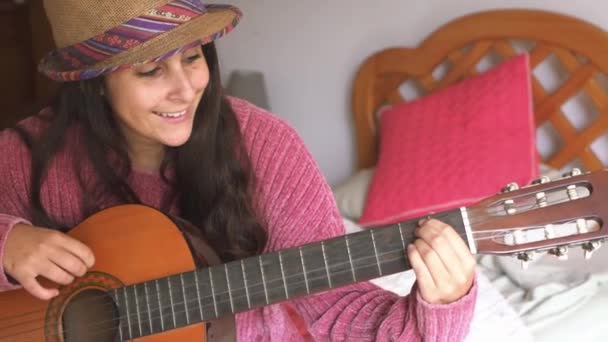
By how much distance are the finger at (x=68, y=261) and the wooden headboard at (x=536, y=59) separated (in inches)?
45.8

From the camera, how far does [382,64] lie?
2.06 metres

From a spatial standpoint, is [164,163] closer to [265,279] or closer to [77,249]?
[77,249]

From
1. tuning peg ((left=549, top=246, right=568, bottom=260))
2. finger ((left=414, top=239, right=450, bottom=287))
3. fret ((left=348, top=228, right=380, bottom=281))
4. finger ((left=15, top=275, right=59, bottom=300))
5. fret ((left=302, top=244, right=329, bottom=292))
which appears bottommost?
finger ((left=15, top=275, right=59, bottom=300))

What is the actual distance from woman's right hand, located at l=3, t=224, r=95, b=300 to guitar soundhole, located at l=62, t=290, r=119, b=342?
1.4 inches

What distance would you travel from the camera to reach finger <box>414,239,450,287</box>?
2.70 ft

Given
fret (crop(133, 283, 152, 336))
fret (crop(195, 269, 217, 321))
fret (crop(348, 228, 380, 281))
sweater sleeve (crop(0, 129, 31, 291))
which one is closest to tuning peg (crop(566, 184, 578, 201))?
fret (crop(348, 228, 380, 281))

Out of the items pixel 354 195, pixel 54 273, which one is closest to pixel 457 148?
pixel 354 195

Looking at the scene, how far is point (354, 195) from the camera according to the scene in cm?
197

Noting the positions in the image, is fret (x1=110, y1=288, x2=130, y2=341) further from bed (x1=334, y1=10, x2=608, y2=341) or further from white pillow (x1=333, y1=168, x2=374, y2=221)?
white pillow (x1=333, y1=168, x2=374, y2=221)

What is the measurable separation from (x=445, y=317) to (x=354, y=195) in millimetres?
1109

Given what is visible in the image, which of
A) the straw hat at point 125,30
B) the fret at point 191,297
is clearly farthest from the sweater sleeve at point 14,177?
the fret at point 191,297

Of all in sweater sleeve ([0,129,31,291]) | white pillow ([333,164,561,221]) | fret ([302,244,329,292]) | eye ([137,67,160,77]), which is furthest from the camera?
white pillow ([333,164,561,221])

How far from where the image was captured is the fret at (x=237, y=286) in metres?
0.96

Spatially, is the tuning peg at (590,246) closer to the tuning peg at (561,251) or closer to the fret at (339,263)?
the tuning peg at (561,251)
